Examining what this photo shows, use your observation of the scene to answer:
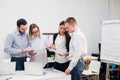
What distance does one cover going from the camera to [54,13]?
6027 millimetres

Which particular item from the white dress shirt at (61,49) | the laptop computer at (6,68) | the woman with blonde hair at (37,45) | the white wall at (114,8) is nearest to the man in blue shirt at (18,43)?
the woman with blonde hair at (37,45)

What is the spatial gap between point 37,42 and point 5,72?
68 centimetres

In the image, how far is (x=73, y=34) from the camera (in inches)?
120

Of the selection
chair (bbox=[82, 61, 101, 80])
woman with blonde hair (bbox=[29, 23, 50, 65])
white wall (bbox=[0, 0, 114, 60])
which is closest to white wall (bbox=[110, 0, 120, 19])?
white wall (bbox=[0, 0, 114, 60])

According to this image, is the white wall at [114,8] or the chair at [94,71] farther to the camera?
the white wall at [114,8]

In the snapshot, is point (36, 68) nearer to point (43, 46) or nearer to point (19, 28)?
point (43, 46)

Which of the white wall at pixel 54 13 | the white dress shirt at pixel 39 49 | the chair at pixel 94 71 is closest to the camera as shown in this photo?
the white dress shirt at pixel 39 49

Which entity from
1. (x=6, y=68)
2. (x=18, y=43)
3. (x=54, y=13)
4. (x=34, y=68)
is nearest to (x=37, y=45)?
(x=18, y=43)

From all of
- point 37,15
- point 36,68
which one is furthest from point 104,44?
point 36,68

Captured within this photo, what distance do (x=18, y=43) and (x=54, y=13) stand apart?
2658 millimetres

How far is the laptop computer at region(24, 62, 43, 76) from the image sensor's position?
303cm

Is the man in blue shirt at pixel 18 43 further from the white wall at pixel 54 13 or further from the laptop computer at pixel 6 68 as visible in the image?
the white wall at pixel 54 13

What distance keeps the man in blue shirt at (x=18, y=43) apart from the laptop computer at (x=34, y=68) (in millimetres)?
414

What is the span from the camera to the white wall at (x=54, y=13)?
541 centimetres
